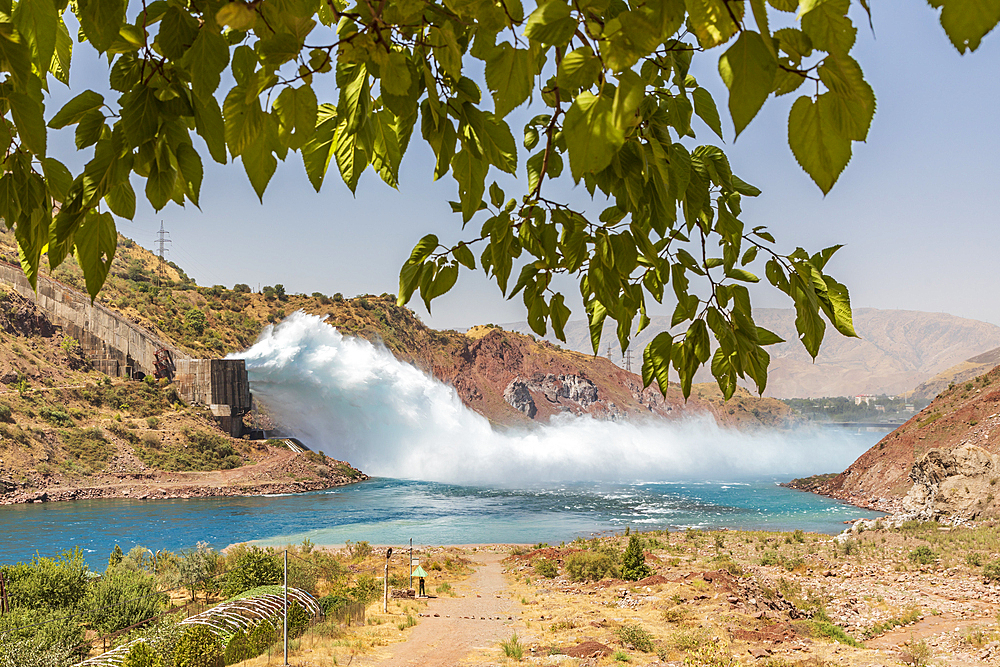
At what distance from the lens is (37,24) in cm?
57

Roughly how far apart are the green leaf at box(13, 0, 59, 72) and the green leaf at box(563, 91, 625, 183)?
517 millimetres

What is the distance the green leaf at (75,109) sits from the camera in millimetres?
711

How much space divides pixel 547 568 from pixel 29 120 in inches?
661

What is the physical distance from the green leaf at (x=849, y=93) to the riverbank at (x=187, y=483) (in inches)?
1258

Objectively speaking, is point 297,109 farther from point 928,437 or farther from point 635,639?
point 928,437

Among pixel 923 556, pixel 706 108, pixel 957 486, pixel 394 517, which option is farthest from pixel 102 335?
pixel 957 486

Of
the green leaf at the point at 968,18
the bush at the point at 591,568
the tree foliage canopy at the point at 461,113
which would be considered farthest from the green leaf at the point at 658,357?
the bush at the point at 591,568

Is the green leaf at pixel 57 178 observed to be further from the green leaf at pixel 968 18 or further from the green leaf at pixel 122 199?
the green leaf at pixel 968 18

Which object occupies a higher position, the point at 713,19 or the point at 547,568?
the point at 713,19

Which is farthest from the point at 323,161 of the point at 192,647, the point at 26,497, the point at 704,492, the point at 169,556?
the point at 704,492

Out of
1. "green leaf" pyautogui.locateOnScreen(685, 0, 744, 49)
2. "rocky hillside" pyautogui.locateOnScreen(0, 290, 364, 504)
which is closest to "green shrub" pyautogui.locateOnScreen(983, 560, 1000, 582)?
"green leaf" pyautogui.locateOnScreen(685, 0, 744, 49)

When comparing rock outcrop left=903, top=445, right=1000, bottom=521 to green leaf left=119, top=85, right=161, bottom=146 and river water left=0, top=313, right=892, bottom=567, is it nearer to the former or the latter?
river water left=0, top=313, right=892, bottom=567

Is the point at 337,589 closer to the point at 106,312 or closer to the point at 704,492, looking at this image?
the point at 106,312

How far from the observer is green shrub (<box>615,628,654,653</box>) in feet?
27.3
